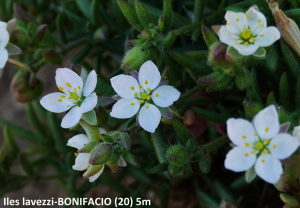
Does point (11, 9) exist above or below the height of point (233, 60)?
above

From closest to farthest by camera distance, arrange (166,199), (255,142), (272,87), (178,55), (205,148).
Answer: (255,142) → (205,148) → (178,55) → (272,87) → (166,199)

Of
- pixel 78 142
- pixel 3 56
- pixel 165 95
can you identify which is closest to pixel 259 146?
pixel 165 95

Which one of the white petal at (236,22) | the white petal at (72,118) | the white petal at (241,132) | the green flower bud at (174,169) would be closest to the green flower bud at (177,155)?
the green flower bud at (174,169)

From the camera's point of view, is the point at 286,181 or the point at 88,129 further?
the point at 88,129

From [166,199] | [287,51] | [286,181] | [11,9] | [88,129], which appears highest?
[11,9]

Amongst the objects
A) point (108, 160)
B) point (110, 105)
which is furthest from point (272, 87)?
point (108, 160)

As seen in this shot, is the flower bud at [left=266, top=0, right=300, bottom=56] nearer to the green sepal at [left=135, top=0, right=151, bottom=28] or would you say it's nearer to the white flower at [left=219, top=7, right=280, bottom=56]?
the white flower at [left=219, top=7, right=280, bottom=56]

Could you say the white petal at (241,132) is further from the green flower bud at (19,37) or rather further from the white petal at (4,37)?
the green flower bud at (19,37)

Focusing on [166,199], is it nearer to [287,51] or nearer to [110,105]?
[110,105]
